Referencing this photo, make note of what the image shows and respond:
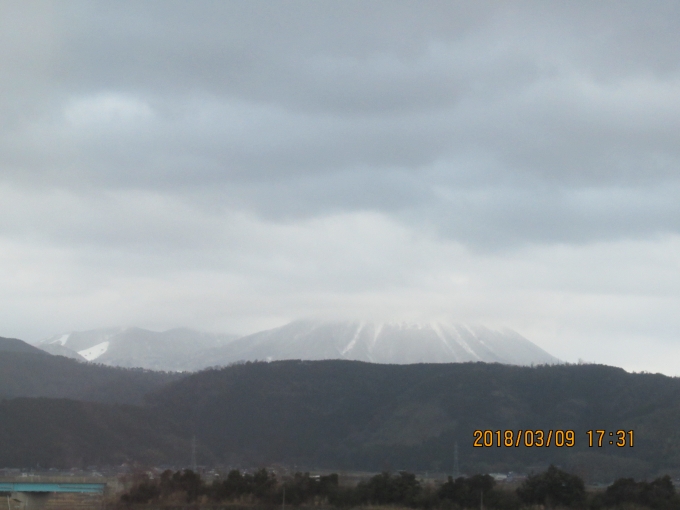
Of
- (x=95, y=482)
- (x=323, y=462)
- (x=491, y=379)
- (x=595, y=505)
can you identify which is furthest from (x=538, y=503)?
(x=491, y=379)

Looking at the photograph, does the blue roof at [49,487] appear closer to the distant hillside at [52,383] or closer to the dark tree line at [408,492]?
the dark tree line at [408,492]

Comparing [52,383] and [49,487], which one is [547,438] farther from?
[52,383]

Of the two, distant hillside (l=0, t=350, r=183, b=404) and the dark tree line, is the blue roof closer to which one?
the dark tree line

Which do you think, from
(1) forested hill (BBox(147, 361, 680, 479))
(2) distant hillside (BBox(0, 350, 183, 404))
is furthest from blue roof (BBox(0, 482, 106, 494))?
(2) distant hillside (BBox(0, 350, 183, 404))

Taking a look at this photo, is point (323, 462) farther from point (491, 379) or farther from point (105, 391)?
point (105, 391)

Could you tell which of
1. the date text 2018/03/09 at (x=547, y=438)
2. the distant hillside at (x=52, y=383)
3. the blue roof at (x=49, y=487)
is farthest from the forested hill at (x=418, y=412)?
the blue roof at (x=49, y=487)
